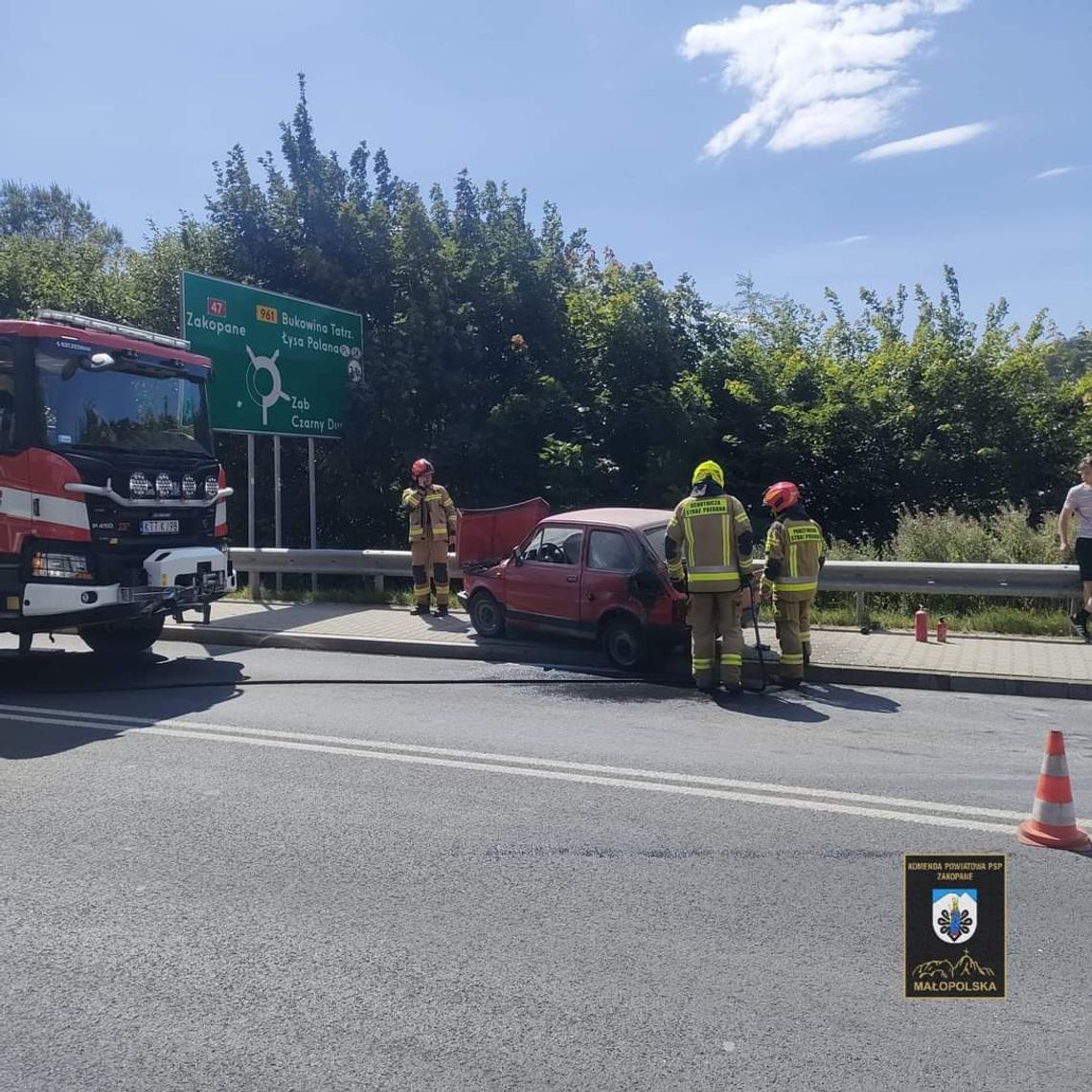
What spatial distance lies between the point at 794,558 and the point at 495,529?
4214mm

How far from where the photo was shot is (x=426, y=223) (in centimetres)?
1780

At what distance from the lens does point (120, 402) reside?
1000cm

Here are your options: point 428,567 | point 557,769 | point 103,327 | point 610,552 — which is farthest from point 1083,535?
point 103,327

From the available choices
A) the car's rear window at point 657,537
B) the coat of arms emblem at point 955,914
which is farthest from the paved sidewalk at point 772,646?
the coat of arms emblem at point 955,914

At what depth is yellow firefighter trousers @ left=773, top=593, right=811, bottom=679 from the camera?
31.1 ft

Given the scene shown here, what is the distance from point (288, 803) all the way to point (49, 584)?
443 cm

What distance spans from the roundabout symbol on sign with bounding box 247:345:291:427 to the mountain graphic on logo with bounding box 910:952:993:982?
13.5 meters

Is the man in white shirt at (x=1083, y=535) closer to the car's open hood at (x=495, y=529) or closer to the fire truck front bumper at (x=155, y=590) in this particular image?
the car's open hood at (x=495, y=529)

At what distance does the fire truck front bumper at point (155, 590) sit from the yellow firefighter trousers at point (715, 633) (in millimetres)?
4638

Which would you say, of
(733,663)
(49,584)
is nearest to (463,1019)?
(733,663)

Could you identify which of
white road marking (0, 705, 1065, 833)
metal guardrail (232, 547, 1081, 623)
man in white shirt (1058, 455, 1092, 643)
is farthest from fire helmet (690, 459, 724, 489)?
man in white shirt (1058, 455, 1092, 643)

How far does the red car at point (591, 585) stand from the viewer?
10156mm

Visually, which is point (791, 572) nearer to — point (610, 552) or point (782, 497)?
point (782, 497)

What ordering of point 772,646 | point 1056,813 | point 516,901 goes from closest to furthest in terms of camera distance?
point 516,901 < point 1056,813 < point 772,646
